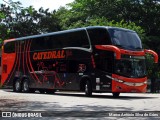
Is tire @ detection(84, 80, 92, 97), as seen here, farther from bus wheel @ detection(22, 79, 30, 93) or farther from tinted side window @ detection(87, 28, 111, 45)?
bus wheel @ detection(22, 79, 30, 93)

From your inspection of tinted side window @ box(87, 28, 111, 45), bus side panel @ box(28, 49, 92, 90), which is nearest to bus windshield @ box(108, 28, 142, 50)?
tinted side window @ box(87, 28, 111, 45)

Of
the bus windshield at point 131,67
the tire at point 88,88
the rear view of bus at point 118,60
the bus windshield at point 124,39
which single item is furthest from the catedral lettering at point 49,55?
the bus windshield at point 131,67

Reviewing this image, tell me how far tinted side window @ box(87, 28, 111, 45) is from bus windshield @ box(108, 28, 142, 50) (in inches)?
11.6

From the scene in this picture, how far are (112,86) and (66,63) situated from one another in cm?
409

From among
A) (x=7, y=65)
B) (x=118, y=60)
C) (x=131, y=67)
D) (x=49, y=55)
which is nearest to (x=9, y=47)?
(x=7, y=65)

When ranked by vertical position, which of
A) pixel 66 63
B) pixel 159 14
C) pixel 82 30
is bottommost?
pixel 66 63

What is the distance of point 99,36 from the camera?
69.5 ft

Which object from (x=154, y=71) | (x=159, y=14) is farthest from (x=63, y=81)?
(x=159, y=14)

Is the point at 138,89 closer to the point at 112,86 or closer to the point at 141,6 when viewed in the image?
the point at 112,86

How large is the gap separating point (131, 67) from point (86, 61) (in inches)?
103

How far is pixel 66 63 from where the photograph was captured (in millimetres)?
23750

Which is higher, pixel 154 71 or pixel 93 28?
pixel 93 28

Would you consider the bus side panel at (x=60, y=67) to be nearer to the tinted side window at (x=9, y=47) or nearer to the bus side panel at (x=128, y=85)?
the bus side panel at (x=128, y=85)

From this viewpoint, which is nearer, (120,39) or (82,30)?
(120,39)
